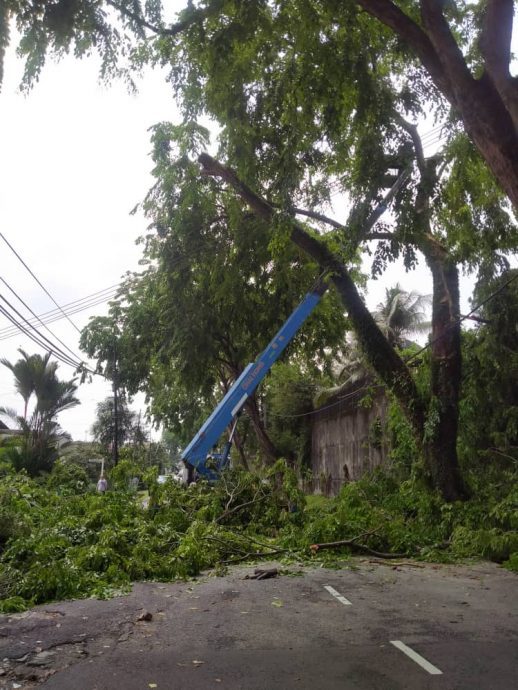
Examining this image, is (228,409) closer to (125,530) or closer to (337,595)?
(125,530)

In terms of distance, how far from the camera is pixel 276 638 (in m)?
6.15

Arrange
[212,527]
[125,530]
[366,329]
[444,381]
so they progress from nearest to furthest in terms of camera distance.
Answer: [125,530], [212,527], [444,381], [366,329]

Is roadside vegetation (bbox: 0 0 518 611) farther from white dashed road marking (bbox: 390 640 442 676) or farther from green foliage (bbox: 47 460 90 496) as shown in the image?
white dashed road marking (bbox: 390 640 442 676)

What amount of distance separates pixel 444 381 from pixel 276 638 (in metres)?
8.75

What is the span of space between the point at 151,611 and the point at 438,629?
3.11 meters

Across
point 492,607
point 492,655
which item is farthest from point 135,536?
point 492,655

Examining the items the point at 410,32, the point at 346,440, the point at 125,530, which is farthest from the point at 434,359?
the point at 346,440

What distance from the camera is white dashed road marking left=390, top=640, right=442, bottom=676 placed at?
5055mm

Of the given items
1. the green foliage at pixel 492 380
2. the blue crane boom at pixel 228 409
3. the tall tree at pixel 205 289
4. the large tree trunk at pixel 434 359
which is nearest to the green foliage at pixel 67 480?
the blue crane boom at pixel 228 409

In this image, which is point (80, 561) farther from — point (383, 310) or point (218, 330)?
point (383, 310)

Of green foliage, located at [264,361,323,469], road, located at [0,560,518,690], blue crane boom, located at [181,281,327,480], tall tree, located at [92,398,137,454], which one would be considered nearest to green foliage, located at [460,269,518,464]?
blue crane boom, located at [181,281,327,480]

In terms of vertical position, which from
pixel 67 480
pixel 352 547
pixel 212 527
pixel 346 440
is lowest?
pixel 352 547

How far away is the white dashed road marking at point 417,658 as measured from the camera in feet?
16.6

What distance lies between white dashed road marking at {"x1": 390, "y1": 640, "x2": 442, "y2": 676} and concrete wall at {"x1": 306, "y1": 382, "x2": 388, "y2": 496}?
42.0ft
